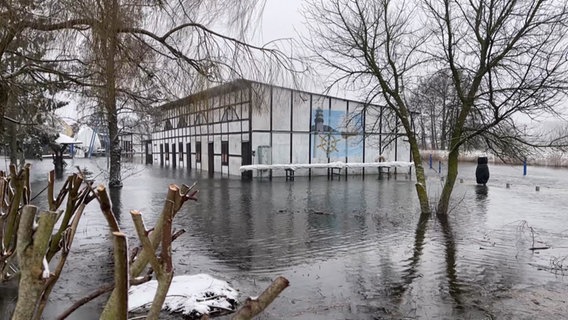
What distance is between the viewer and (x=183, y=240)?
816 cm

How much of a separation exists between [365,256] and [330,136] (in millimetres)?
16708

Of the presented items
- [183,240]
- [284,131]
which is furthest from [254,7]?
[284,131]

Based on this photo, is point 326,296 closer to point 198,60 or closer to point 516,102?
point 198,60

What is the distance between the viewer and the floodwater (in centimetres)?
498

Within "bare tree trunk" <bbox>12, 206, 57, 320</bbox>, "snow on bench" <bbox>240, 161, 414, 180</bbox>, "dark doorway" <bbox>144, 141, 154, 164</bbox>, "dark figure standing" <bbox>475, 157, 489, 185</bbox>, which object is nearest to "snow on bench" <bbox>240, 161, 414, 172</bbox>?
"snow on bench" <bbox>240, 161, 414, 180</bbox>

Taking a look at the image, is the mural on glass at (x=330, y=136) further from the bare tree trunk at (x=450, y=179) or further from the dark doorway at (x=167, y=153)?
the dark doorway at (x=167, y=153)

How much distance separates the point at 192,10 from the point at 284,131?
18.6 m

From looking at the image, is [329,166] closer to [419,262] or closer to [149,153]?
[419,262]

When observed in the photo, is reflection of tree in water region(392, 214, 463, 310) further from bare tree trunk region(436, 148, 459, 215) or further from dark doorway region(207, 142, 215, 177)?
dark doorway region(207, 142, 215, 177)

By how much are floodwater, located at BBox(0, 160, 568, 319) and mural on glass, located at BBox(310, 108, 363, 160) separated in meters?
9.73

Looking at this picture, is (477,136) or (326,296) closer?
(326,296)

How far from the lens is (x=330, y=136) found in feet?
77.3

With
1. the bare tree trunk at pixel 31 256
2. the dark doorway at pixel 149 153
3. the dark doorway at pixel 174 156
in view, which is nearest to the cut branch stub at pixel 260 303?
the bare tree trunk at pixel 31 256

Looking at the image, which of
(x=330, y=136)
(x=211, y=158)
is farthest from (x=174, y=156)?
(x=330, y=136)
